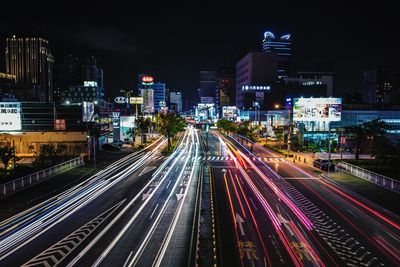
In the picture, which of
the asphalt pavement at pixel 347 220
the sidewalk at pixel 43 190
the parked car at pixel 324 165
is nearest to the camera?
the asphalt pavement at pixel 347 220

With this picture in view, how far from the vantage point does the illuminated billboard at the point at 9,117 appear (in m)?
70.1

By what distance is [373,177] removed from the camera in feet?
142

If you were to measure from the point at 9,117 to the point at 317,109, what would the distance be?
6368cm

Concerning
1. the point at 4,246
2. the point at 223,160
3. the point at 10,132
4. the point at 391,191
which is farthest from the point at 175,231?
the point at 10,132

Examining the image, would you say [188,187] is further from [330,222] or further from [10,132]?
[10,132]

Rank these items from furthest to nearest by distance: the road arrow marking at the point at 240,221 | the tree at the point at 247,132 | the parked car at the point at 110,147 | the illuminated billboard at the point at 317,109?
the tree at the point at 247,132 → the illuminated billboard at the point at 317,109 → the parked car at the point at 110,147 → the road arrow marking at the point at 240,221

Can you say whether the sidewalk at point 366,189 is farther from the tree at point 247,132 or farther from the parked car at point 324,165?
the tree at point 247,132

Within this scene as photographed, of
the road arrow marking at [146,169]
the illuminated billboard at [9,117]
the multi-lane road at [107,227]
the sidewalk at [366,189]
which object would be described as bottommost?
the multi-lane road at [107,227]

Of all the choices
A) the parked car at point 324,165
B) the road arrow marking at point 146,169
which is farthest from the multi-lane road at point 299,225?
the road arrow marking at point 146,169

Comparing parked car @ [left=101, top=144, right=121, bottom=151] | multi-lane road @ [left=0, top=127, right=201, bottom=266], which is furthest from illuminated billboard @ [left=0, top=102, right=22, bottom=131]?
multi-lane road @ [left=0, top=127, right=201, bottom=266]

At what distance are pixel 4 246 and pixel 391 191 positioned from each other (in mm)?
34873

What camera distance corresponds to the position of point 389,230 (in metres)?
26.2

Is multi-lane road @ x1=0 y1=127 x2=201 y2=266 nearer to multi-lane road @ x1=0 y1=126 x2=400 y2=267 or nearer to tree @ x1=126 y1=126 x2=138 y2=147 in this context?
multi-lane road @ x1=0 y1=126 x2=400 y2=267

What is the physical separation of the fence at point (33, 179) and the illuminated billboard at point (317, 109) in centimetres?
5269
